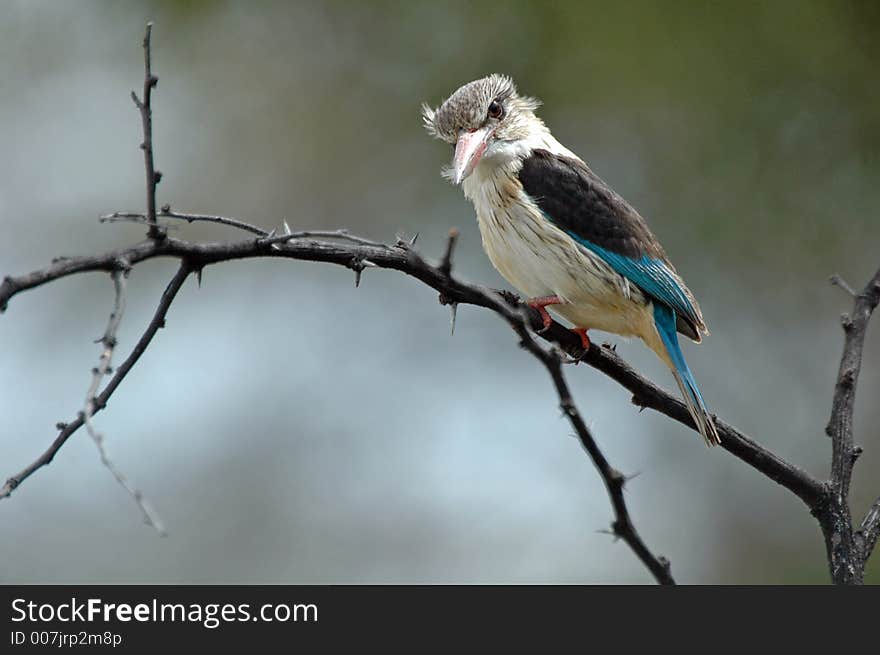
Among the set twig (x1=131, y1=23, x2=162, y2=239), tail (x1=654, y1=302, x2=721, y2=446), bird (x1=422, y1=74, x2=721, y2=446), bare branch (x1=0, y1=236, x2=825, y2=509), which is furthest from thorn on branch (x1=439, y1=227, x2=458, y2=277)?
bird (x1=422, y1=74, x2=721, y2=446)

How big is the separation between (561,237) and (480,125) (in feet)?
1.38

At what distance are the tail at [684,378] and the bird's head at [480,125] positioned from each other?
65cm

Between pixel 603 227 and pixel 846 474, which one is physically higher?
pixel 603 227

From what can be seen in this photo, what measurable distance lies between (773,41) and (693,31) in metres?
0.56

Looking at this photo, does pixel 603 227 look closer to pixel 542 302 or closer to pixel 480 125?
pixel 542 302

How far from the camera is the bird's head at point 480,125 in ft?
11.5

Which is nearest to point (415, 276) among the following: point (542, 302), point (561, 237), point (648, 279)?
point (542, 302)

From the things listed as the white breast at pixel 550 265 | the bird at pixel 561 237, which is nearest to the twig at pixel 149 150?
the bird at pixel 561 237

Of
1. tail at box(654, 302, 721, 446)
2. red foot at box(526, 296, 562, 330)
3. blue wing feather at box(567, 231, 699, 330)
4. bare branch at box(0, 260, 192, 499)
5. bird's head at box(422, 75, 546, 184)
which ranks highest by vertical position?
bird's head at box(422, 75, 546, 184)

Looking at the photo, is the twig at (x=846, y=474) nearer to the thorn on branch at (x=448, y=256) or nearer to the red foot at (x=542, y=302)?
the red foot at (x=542, y=302)

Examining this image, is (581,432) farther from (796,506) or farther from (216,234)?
(796,506)

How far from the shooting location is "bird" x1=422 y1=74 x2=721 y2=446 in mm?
3408

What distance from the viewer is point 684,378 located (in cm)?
319

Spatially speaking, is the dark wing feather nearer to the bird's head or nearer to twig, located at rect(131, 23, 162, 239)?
the bird's head
